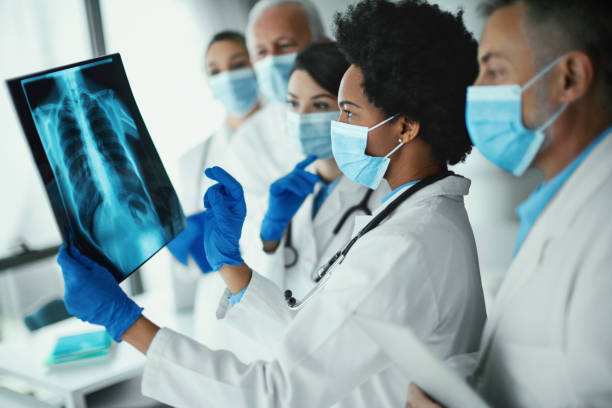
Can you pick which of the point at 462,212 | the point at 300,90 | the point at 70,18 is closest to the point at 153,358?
the point at 462,212

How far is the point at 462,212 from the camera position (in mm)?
985

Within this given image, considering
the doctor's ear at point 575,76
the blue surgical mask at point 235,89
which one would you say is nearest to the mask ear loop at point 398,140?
the doctor's ear at point 575,76

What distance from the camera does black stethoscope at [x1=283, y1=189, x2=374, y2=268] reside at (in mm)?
1548

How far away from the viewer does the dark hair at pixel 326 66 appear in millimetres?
1484

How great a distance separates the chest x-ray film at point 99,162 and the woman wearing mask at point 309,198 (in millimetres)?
439

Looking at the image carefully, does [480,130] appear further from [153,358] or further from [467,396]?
[153,358]

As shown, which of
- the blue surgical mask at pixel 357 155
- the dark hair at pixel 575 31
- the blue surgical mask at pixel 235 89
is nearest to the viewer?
the dark hair at pixel 575 31

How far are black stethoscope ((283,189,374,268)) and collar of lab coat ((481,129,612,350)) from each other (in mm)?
754

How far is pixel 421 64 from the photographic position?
3.05 feet

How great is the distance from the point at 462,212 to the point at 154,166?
71 centimetres

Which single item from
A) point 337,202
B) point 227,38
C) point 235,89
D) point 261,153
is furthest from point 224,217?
point 227,38

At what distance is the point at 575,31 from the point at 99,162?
895mm

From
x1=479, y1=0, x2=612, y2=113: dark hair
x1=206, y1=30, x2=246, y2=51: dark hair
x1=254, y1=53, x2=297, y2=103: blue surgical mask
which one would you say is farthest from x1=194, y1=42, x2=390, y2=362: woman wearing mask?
x1=206, y1=30, x2=246, y2=51: dark hair

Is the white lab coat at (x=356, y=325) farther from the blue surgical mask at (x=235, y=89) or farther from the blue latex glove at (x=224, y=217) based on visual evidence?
the blue surgical mask at (x=235, y=89)
